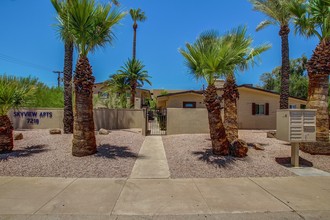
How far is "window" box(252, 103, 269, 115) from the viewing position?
62.8 feet

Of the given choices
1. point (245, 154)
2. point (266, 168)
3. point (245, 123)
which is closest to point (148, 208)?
point (266, 168)

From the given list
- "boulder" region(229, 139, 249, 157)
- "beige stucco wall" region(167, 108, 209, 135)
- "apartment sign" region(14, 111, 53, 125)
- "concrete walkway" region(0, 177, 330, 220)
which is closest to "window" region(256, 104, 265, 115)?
"beige stucco wall" region(167, 108, 209, 135)

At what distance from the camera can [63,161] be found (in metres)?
7.43

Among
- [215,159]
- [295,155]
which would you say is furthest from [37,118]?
[295,155]

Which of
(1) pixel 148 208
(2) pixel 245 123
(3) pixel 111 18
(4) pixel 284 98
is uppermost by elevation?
(3) pixel 111 18

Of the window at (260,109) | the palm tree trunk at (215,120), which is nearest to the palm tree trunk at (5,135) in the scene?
the palm tree trunk at (215,120)

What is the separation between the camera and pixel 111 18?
318 inches

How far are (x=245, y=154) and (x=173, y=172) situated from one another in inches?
120

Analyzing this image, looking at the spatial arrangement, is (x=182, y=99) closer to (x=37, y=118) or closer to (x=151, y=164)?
(x=37, y=118)

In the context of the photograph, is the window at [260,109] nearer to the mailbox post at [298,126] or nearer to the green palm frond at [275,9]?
the green palm frond at [275,9]

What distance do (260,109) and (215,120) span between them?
13.0 meters

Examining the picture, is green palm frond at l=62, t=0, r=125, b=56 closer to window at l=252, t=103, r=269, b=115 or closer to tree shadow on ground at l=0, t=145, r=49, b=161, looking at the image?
tree shadow on ground at l=0, t=145, r=49, b=161

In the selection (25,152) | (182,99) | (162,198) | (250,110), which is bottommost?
(162,198)

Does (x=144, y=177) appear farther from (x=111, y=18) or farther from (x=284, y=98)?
(x=284, y=98)
